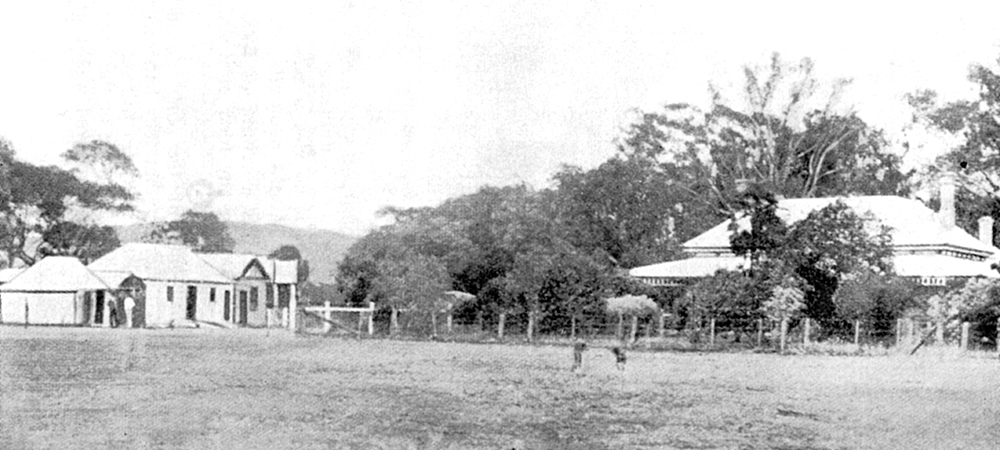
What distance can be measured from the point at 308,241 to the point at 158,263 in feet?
58.9

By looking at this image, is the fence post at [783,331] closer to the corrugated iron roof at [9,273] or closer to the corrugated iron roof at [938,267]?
the corrugated iron roof at [938,267]

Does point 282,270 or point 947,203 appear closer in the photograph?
point 947,203

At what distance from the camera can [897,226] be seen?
112 ft

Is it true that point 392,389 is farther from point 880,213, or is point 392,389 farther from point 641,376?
point 880,213

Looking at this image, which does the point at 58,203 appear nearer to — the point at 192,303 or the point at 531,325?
the point at 192,303

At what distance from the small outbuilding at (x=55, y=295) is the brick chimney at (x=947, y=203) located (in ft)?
101

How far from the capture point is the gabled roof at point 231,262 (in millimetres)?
54875

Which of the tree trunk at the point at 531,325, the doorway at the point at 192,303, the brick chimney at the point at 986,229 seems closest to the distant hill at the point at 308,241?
the doorway at the point at 192,303

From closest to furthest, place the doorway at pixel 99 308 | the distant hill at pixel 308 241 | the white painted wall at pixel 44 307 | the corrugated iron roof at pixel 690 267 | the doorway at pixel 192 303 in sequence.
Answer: the distant hill at pixel 308 241, the corrugated iron roof at pixel 690 267, the white painted wall at pixel 44 307, the doorway at pixel 99 308, the doorway at pixel 192 303

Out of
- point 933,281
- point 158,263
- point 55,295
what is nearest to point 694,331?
point 933,281

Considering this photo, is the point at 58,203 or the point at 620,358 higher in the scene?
the point at 58,203

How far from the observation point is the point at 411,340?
107 ft

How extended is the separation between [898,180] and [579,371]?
2689cm

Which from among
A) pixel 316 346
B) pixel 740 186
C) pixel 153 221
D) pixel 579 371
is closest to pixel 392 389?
pixel 579 371
